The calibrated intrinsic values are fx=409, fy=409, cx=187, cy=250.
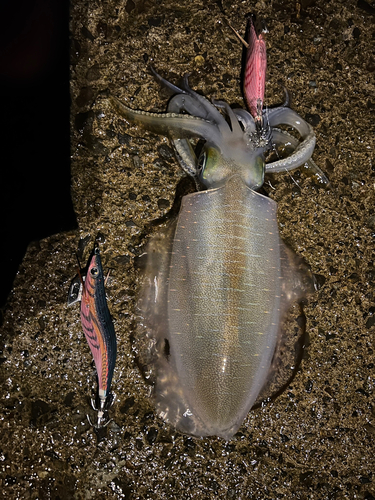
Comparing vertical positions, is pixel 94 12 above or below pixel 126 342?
above

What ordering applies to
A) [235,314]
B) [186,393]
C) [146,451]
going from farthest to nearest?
[146,451] → [186,393] → [235,314]

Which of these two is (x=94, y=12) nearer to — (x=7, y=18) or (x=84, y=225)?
(x=7, y=18)

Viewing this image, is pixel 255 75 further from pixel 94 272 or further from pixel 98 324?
pixel 98 324

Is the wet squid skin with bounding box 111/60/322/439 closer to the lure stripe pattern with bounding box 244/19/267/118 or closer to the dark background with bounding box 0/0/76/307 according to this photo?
the lure stripe pattern with bounding box 244/19/267/118

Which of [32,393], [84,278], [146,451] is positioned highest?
[84,278]

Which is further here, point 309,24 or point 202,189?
point 309,24

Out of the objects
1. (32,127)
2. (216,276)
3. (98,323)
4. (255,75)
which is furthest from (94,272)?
(255,75)

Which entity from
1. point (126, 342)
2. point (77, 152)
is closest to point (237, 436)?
point (126, 342)

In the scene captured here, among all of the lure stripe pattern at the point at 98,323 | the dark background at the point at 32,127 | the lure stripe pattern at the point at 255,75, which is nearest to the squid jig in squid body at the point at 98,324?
the lure stripe pattern at the point at 98,323
